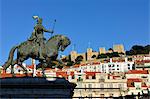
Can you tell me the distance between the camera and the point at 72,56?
136000 mm

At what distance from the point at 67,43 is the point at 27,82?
286cm

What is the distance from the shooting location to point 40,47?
20.4 meters

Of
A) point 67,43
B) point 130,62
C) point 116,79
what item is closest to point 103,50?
point 130,62

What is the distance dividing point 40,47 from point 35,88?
96.6 inches

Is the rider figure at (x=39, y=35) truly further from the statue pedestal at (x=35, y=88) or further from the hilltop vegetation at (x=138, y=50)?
the hilltop vegetation at (x=138, y=50)

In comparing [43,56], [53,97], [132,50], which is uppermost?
[132,50]

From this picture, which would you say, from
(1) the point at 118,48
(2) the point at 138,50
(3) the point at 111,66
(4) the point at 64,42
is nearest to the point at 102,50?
(1) the point at 118,48

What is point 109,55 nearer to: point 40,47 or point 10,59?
point 10,59

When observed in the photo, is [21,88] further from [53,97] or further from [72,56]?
[72,56]

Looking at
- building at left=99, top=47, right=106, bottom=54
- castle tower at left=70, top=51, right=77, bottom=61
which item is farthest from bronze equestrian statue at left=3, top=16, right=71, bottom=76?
building at left=99, top=47, right=106, bottom=54

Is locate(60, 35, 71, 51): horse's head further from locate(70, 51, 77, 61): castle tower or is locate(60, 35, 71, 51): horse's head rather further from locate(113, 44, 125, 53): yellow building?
locate(113, 44, 125, 53): yellow building

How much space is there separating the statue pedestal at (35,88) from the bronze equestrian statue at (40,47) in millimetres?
1521

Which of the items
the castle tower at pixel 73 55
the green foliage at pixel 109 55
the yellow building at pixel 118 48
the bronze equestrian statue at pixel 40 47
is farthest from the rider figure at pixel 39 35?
the yellow building at pixel 118 48

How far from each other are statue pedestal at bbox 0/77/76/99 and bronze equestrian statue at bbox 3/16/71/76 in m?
1.52
